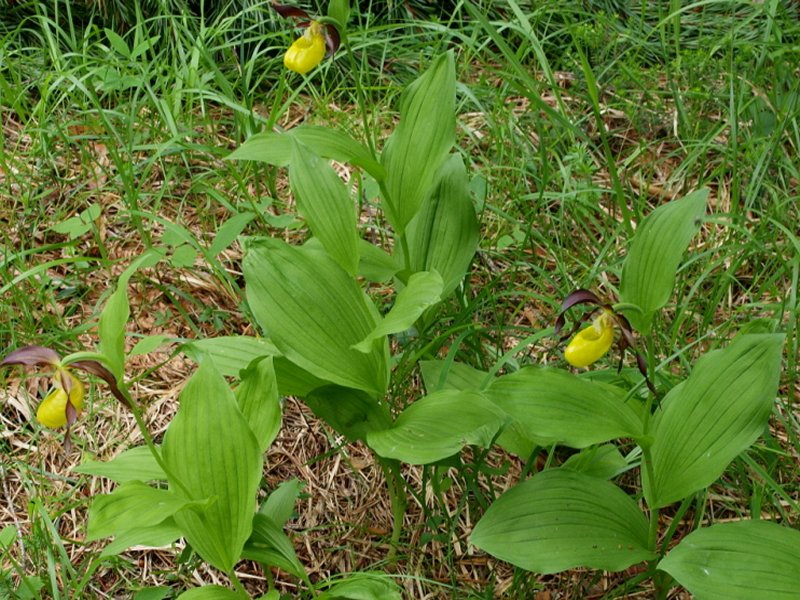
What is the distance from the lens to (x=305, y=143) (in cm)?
175

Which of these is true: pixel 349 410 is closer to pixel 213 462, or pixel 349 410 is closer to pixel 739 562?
pixel 213 462

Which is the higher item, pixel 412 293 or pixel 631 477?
pixel 412 293

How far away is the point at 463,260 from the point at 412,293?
0.29 m

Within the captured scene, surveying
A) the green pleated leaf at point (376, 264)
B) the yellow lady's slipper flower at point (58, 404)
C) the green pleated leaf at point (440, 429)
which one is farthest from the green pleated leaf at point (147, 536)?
the green pleated leaf at point (376, 264)

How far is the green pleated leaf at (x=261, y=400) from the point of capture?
142cm

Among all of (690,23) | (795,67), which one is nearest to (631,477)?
(795,67)

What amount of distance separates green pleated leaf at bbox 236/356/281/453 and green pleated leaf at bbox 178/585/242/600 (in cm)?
23

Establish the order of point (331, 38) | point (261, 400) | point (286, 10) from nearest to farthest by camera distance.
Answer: point (261, 400), point (286, 10), point (331, 38)

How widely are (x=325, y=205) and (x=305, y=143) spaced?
0.67 ft

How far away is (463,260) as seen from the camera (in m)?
1.77

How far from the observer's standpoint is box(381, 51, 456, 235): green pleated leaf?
172cm

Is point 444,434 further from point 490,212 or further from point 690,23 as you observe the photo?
point 690,23

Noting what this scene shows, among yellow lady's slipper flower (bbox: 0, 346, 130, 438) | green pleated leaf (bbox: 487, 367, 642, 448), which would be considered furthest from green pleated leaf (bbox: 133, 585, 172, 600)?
green pleated leaf (bbox: 487, 367, 642, 448)

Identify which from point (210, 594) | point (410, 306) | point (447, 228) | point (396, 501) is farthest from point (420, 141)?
point (210, 594)
